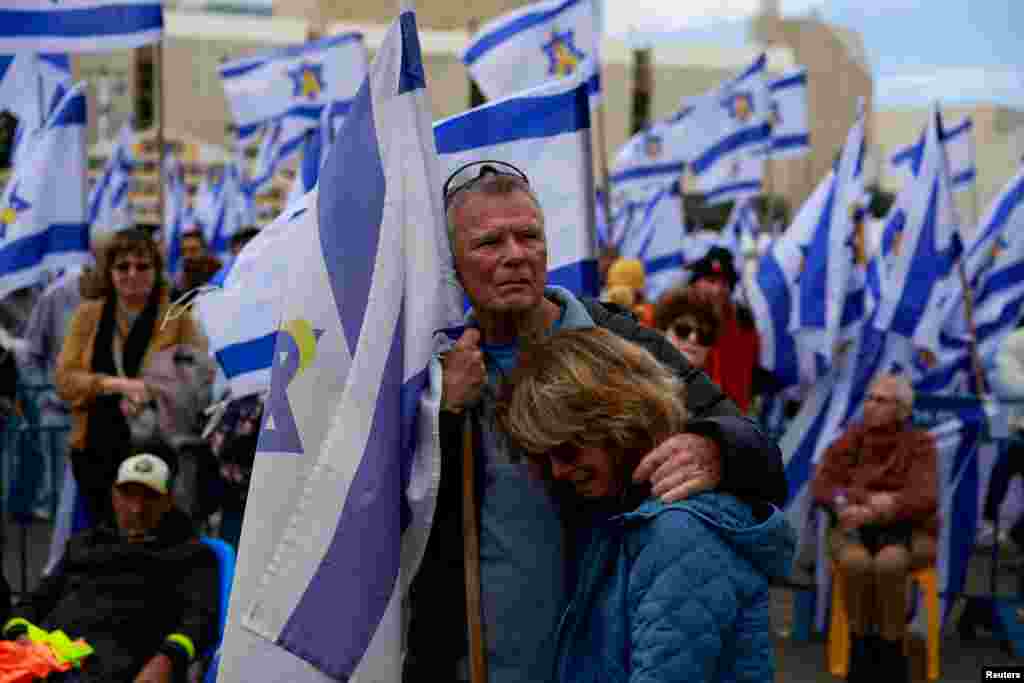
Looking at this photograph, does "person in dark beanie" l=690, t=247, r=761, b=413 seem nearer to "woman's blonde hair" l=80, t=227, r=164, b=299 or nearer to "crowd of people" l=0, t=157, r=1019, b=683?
"woman's blonde hair" l=80, t=227, r=164, b=299

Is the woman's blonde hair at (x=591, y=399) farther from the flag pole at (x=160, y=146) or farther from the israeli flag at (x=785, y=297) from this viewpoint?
the israeli flag at (x=785, y=297)

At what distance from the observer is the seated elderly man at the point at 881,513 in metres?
6.90

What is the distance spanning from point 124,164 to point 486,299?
→ 15.5 m

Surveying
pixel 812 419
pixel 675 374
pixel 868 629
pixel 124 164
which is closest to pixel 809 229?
pixel 812 419

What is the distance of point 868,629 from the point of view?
6949mm

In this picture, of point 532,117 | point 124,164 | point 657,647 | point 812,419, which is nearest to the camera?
point 657,647

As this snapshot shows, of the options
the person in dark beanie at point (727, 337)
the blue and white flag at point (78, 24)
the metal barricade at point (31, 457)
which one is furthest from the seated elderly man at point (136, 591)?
the metal barricade at point (31, 457)

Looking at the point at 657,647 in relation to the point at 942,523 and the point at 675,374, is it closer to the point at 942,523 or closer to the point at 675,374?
the point at 675,374

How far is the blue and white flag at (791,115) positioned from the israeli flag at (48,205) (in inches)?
419

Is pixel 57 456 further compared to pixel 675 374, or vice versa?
pixel 57 456

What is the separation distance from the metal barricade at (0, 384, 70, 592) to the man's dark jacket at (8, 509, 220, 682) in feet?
14.2

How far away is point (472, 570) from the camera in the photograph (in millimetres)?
2691

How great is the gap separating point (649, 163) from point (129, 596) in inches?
483

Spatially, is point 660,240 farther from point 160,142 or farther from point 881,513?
point 881,513
